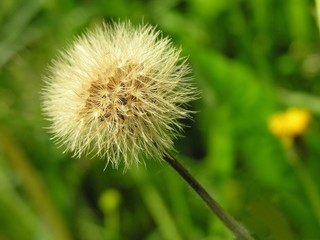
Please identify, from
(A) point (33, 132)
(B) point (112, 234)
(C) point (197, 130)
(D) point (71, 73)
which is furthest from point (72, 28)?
(D) point (71, 73)

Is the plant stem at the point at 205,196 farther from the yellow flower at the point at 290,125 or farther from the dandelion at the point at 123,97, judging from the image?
the yellow flower at the point at 290,125

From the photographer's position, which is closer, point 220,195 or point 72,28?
point 220,195

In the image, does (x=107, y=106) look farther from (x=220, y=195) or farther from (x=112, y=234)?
(x=112, y=234)

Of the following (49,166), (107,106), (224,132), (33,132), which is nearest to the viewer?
(107,106)

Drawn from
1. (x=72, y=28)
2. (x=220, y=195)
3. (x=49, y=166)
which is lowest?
(x=220, y=195)

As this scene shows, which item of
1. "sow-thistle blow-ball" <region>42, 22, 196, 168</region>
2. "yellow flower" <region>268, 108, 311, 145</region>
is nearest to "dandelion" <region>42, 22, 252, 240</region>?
"sow-thistle blow-ball" <region>42, 22, 196, 168</region>

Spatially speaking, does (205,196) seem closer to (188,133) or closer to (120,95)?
(120,95)

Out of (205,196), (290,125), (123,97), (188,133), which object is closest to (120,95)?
(123,97)
